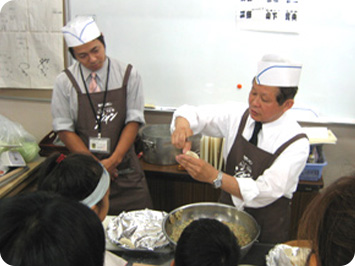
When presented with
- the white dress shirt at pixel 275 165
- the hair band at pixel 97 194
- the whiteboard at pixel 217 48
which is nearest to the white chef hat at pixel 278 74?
the white dress shirt at pixel 275 165

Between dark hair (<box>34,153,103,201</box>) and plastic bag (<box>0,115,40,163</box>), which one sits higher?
dark hair (<box>34,153,103,201</box>)

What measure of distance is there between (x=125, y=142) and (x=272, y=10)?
139 centimetres

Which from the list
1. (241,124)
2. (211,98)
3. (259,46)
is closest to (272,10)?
(259,46)

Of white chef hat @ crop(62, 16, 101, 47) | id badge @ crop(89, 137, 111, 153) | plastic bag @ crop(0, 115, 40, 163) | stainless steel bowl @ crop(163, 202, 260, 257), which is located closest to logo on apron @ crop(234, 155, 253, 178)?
stainless steel bowl @ crop(163, 202, 260, 257)

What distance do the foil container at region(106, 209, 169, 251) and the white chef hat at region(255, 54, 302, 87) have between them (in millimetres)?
809

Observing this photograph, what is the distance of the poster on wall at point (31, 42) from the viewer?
101 inches

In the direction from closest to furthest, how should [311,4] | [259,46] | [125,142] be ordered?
[125,142], [311,4], [259,46]

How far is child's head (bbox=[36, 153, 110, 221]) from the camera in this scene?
3.63 ft

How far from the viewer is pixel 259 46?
2336mm

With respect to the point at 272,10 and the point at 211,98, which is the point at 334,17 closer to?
the point at 272,10

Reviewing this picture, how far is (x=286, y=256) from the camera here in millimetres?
1184

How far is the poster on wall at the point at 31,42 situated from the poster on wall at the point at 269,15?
1.45 m

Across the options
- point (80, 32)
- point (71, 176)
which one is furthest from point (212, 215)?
point (80, 32)

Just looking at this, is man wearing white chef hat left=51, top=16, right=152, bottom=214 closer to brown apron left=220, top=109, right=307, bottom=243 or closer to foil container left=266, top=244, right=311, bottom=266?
brown apron left=220, top=109, right=307, bottom=243
